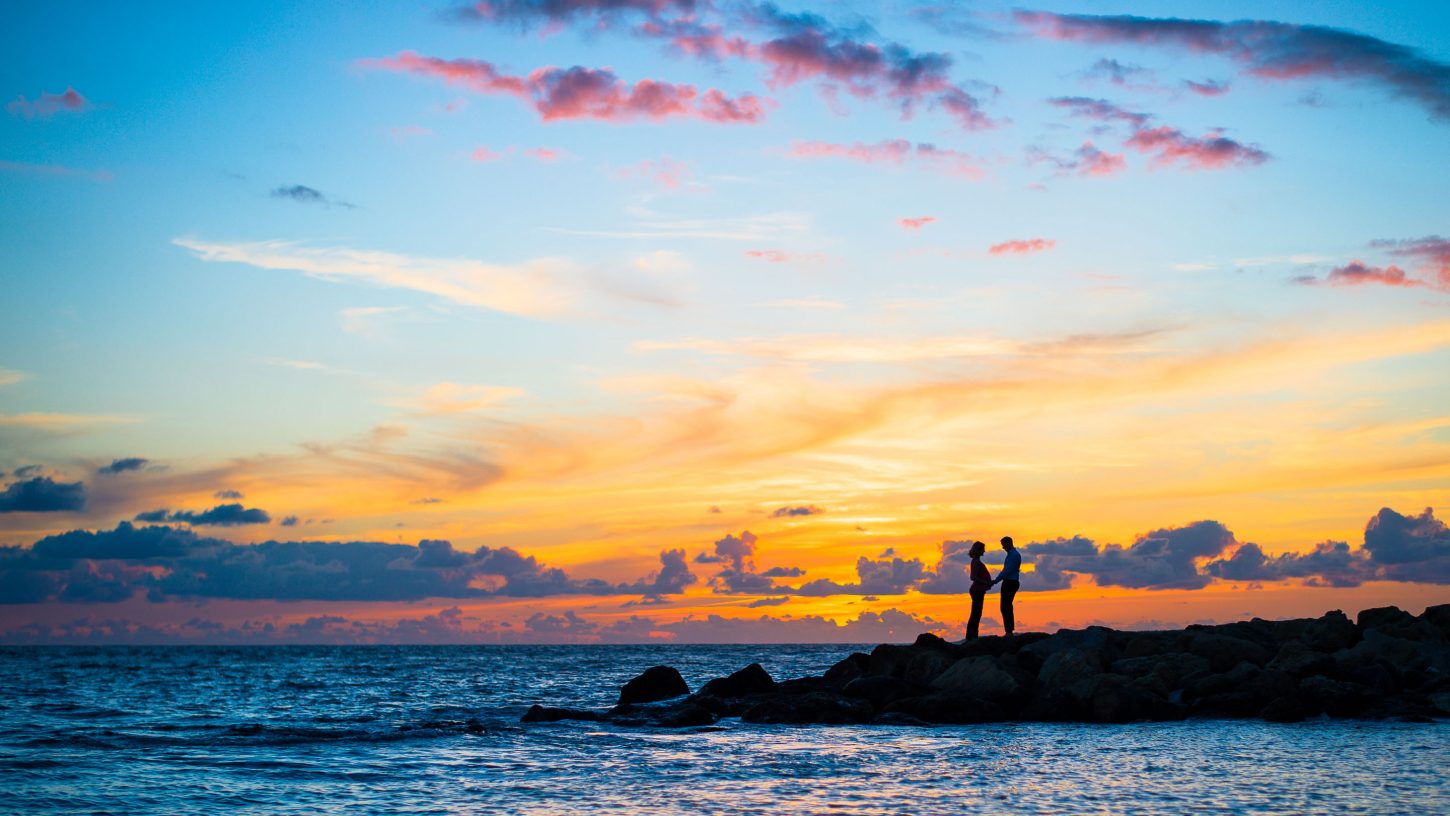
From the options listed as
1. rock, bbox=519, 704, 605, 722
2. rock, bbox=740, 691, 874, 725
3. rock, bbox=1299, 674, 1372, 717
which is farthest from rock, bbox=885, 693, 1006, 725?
rock, bbox=519, 704, 605, 722

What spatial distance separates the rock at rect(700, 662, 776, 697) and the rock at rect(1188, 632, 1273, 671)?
1230cm

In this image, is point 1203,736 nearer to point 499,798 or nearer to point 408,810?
point 499,798

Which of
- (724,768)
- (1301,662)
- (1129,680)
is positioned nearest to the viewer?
(724,768)

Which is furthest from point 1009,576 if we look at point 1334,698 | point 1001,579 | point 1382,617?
point 1382,617

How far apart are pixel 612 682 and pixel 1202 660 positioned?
37.0 meters

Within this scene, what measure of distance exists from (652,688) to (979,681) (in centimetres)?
1192

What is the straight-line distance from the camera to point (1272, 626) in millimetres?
32781

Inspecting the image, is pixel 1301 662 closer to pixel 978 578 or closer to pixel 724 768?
pixel 978 578

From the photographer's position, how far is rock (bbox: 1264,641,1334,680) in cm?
2568

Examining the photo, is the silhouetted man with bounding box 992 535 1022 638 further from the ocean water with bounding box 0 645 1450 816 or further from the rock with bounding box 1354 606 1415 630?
the rock with bounding box 1354 606 1415 630

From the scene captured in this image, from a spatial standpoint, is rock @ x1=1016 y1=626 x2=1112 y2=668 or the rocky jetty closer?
the rocky jetty

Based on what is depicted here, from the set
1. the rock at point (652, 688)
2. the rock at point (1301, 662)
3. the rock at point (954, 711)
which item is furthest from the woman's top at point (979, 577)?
the rock at point (652, 688)

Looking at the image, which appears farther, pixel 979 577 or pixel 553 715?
pixel 553 715

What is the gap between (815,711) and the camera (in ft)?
92.2
